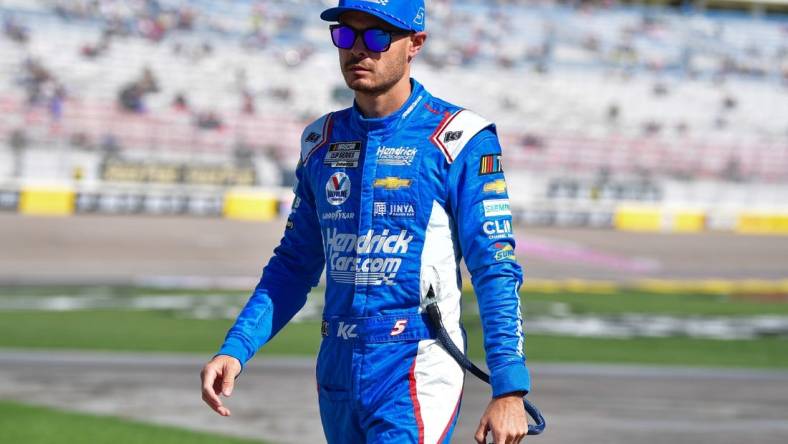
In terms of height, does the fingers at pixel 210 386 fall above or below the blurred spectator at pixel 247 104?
below

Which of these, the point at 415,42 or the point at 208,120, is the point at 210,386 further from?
the point at 208,120

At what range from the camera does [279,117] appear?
32594 millimetres

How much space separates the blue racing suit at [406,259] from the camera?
10.5 ft

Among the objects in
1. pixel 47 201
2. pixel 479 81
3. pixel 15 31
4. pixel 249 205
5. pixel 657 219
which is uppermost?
pixel 15 31

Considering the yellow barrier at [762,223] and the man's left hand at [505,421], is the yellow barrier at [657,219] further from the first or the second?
the man's left hand at [505,421]

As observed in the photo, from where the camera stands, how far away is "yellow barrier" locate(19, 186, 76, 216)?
27.7 meters

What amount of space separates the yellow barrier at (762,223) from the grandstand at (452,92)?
1.57ft

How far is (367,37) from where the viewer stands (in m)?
3.27

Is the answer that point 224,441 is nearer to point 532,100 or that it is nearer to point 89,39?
point 89,39

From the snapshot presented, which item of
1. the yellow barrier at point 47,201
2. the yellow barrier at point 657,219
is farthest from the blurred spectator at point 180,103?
the yellow barrier at point 657,219

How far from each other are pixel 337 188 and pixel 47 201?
84.6 ft

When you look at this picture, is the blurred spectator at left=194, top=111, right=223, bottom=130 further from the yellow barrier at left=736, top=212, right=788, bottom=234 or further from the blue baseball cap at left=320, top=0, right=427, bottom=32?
the blue baseball cap at left=320, top=0, right=427, bottom=32

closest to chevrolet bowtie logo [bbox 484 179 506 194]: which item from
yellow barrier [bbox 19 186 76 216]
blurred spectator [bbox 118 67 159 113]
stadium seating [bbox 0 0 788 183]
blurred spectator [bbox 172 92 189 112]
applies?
yellow barrier [bbox 19 186 76 216]

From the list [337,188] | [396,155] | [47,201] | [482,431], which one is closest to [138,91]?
[47,201]
